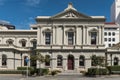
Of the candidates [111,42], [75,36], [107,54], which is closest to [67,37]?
[75,36]

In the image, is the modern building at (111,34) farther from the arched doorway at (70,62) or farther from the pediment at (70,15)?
the arched doorway at (70,62)

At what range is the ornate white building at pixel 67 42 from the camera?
2603 inches

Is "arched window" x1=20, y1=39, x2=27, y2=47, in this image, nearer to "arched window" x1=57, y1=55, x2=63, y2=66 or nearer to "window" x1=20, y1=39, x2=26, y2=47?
"window" x1=20, y1=39, x2=26, y2=47

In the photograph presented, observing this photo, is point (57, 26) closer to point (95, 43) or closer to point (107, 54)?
point (95, 43)

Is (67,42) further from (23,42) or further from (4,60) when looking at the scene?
(23,42)

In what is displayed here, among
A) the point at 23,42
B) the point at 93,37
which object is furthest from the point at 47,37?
the point at 23,42

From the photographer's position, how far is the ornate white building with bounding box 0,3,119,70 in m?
66.1

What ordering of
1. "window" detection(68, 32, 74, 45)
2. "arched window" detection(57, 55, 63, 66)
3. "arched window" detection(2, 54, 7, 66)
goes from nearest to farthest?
"arched window" detection(2, 54, 7, 66) < "arched window" detection(57, 55, 63, 66) < "window" detection(68, 32, 74, 45)

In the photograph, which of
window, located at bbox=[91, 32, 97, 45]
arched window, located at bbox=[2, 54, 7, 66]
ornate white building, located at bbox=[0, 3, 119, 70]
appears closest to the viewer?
arched window, located at bbox=[2, 54, 7, 66]

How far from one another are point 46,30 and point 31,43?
11.7 metres

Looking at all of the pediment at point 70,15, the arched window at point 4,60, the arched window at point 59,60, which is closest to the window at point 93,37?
the pediment at point 70,15

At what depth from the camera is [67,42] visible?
222 ft

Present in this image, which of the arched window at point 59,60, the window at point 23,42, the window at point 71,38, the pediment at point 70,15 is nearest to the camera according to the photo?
the arched window at point 59,60

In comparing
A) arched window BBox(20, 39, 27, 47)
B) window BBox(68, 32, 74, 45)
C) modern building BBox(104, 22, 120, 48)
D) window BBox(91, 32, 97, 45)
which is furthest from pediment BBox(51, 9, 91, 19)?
modern building BBox(104, 22, 120, 48)
